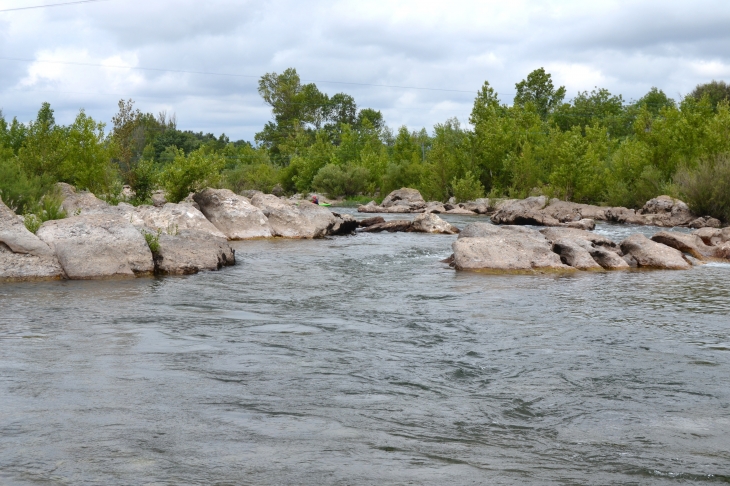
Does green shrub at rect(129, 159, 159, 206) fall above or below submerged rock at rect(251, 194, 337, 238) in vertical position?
above

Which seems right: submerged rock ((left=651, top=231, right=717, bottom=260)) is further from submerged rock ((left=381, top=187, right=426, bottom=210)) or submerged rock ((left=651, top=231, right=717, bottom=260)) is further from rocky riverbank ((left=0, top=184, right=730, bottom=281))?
submerged rock ((left=381, top=187, right=426, bottom=210))

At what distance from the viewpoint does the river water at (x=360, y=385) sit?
528 cm

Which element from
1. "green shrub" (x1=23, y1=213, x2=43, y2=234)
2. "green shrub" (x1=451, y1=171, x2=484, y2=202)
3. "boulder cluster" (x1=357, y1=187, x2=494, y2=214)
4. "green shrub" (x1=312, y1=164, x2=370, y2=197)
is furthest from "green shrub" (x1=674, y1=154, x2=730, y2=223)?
"green shrub" (x1=312, y1=164, x2=370, y2=197)

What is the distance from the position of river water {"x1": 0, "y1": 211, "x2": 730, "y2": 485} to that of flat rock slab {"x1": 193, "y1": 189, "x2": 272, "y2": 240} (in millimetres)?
10694

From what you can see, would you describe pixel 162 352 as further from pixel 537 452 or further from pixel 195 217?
pixel 195 217

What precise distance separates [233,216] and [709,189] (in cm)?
2295

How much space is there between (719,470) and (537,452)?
1.24 meters

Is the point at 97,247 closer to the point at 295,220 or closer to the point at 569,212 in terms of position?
the point at 295,220

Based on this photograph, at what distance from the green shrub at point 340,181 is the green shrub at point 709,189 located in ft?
106

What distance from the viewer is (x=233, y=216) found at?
25.0m

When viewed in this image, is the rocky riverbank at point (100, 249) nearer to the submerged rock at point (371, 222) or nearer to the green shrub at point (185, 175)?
the green shrub at point (185, 175)

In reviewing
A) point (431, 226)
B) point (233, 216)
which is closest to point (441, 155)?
A: point (431, 226)

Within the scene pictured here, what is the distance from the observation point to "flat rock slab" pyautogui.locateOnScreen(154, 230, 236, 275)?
15.8 metres

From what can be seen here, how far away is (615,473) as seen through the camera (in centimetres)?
518
